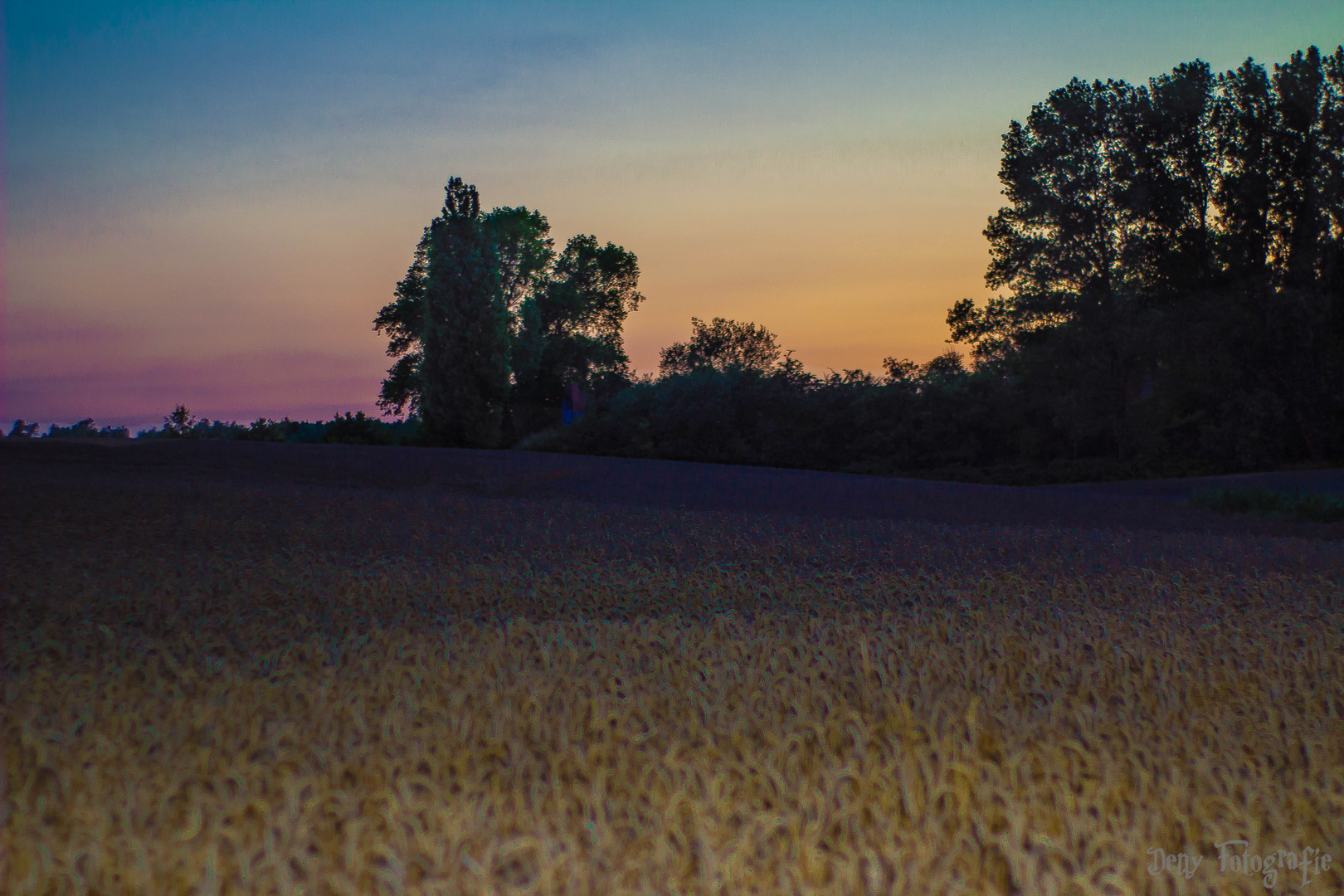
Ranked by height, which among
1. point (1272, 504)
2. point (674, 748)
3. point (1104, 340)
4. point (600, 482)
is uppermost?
point (1104, 340)

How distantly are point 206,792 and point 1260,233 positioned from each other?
28283mm

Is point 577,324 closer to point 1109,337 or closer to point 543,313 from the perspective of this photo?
point 543,313

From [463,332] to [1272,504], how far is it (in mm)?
23893

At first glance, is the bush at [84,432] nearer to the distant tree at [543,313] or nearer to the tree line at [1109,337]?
the tree line at [1109,337]

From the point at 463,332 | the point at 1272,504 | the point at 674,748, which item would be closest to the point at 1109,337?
the point at 1272,504

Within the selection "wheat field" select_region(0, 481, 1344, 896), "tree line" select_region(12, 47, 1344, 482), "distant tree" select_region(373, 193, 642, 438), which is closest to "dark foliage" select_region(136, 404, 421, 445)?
"tree line" select_region(12, 47, 1344, 482)

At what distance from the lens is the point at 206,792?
120 centimetres

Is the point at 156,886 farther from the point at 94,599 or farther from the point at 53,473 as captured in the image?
the point at 53,473

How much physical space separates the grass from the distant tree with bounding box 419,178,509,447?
20988mm

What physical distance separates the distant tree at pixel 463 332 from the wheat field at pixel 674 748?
2701 centimetres

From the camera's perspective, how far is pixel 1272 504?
11742 mm

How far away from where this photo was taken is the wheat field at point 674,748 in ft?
3.45

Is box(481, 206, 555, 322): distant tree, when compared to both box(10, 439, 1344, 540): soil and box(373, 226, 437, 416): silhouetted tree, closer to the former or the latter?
box(373, 226, 437, 416): silhouetted tree

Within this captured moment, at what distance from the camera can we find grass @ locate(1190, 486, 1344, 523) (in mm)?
10555
